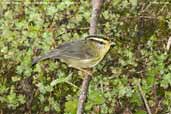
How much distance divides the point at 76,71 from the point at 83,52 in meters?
0.70

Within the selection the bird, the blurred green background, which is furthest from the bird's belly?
the blurred green background

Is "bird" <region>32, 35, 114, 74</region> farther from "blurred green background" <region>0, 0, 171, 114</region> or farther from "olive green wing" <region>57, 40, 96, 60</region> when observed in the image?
"blurred green background" <region>0, 0, 171, 114</region>

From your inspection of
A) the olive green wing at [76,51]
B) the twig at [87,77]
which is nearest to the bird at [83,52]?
the olive green wing at [76,51]

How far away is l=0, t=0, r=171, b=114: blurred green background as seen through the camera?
500 centimetres

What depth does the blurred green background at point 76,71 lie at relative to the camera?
16.4ft

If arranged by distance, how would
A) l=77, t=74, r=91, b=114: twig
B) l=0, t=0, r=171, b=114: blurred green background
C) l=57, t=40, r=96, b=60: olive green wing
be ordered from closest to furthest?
1. l=77, t=74, r=91, b=114: twig
2. l=57, t=40, r=96, b=60: olive green wing
3. l=0, t=0, r=171, b=114: blurred green background

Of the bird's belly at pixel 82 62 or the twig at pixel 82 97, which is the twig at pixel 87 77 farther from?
the bird's belly at pixel 82 62

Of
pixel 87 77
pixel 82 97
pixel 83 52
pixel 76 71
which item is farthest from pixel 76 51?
pixel 76 71

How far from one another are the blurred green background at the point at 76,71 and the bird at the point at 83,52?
36 centimetres

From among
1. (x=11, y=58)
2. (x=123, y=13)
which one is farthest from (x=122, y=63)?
(x=11, y=58)

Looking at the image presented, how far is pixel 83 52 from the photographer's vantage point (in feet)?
14.5

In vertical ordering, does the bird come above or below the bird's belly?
above

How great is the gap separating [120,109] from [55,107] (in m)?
0.60

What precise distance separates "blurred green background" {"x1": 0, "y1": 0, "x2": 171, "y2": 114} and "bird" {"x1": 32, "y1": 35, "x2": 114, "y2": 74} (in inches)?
14.0
